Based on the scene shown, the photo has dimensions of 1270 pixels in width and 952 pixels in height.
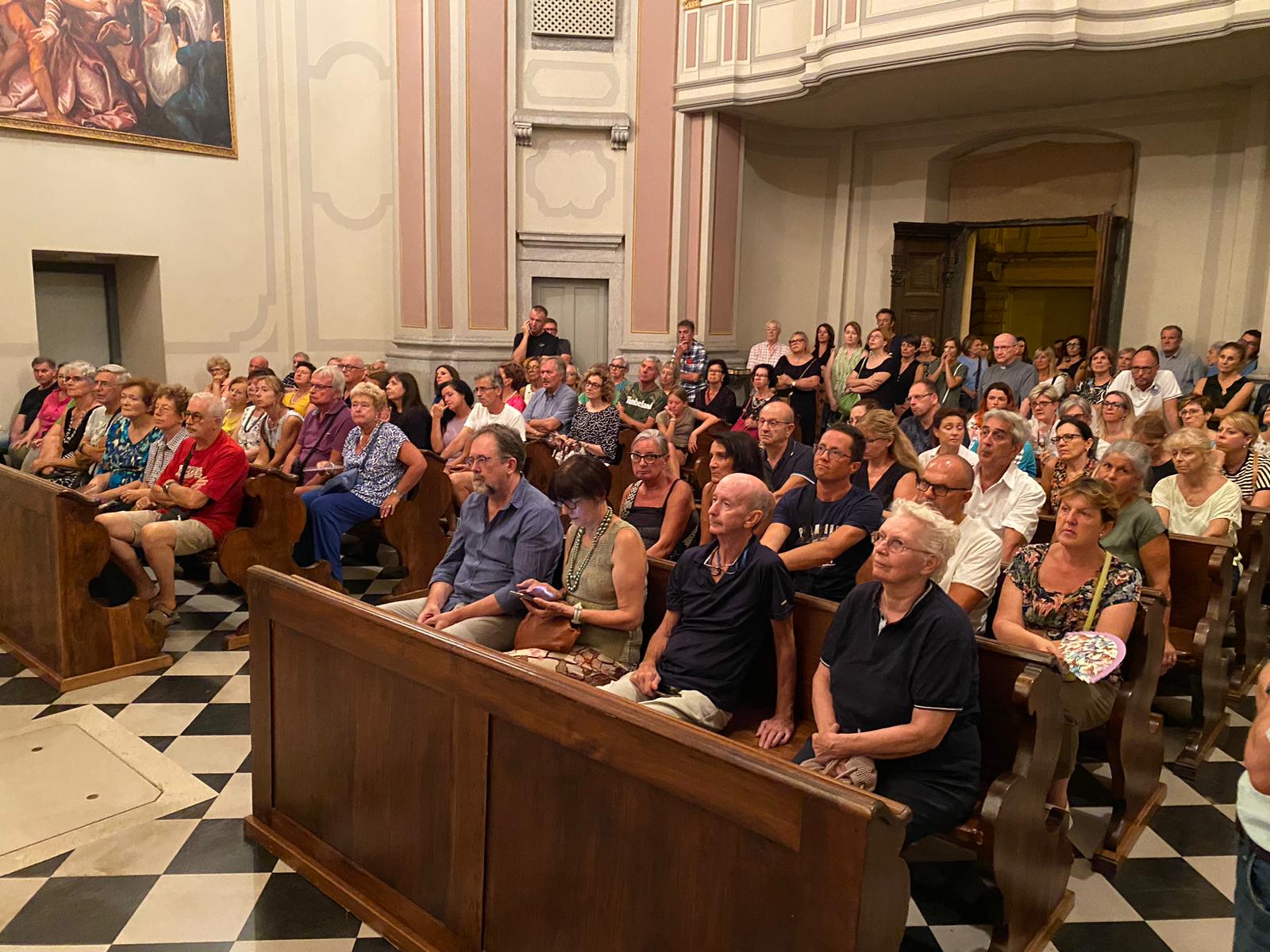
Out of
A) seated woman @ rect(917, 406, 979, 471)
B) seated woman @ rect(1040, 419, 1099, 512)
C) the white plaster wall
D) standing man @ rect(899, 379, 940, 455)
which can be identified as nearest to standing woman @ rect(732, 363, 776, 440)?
standing man @ rect(899, 379, 940, 455)

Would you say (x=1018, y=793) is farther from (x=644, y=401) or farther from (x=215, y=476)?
(x=644, y=401)

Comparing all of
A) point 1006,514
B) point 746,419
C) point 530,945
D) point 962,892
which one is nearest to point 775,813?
point 530,945

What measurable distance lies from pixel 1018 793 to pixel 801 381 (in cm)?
621

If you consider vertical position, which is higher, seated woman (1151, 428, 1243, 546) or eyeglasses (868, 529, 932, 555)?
eyeglasses (868, 529, 932, 555)

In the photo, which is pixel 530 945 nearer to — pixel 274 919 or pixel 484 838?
pixel 484 838

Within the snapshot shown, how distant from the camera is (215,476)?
459 centimetres

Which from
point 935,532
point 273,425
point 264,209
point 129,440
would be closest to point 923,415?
point 935,532

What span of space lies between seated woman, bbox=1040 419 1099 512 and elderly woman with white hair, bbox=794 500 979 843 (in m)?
2.37

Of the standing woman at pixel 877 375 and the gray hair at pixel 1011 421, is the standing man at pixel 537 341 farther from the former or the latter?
the gray hair at pixel 1011 421

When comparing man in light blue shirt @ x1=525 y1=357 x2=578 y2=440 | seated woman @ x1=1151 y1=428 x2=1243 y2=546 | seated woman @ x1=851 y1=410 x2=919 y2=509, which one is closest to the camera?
seated woman @ x1=851 y1=410 x2=919 y2=509

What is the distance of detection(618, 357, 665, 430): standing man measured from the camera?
22.1 feet

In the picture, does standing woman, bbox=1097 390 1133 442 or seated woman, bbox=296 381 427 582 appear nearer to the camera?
seated woman, bbox=296 381 427 582

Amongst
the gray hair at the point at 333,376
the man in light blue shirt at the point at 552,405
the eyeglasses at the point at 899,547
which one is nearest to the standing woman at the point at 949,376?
the man in light blue shirt at the point at 552,405

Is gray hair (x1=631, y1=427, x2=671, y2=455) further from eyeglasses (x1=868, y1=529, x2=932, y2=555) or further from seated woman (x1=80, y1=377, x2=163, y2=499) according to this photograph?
seated woman (x1=80, y1=377, x2=163, y2=499)
